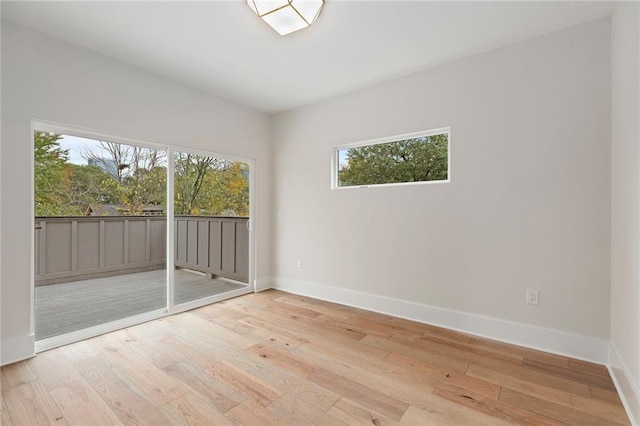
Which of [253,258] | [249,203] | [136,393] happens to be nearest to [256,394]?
[136,393]

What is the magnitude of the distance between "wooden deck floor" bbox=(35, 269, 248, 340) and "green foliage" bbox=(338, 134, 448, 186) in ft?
8.16

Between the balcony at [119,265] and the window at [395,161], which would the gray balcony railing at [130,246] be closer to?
the balcony at [119,265]

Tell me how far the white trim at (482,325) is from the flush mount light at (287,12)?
9.34ft

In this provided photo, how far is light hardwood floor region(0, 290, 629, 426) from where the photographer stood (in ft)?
5.28

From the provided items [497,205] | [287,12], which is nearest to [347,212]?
[497,205]

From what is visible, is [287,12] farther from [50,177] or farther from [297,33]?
[50,177]

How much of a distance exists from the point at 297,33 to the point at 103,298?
3457 mm

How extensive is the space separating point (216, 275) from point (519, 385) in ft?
12.3

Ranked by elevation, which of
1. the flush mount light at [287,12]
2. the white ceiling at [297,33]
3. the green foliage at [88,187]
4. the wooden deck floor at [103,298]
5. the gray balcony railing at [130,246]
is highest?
the white ceiling at [297,33]

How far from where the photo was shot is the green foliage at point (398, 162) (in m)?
3.02

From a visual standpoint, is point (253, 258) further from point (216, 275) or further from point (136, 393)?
point (136, 393)

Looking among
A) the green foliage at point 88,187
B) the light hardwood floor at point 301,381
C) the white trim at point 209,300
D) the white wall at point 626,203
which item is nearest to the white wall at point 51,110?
the green foliage at point 88,187

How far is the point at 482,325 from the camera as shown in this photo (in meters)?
2.67

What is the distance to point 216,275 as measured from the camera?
13.9 ft
